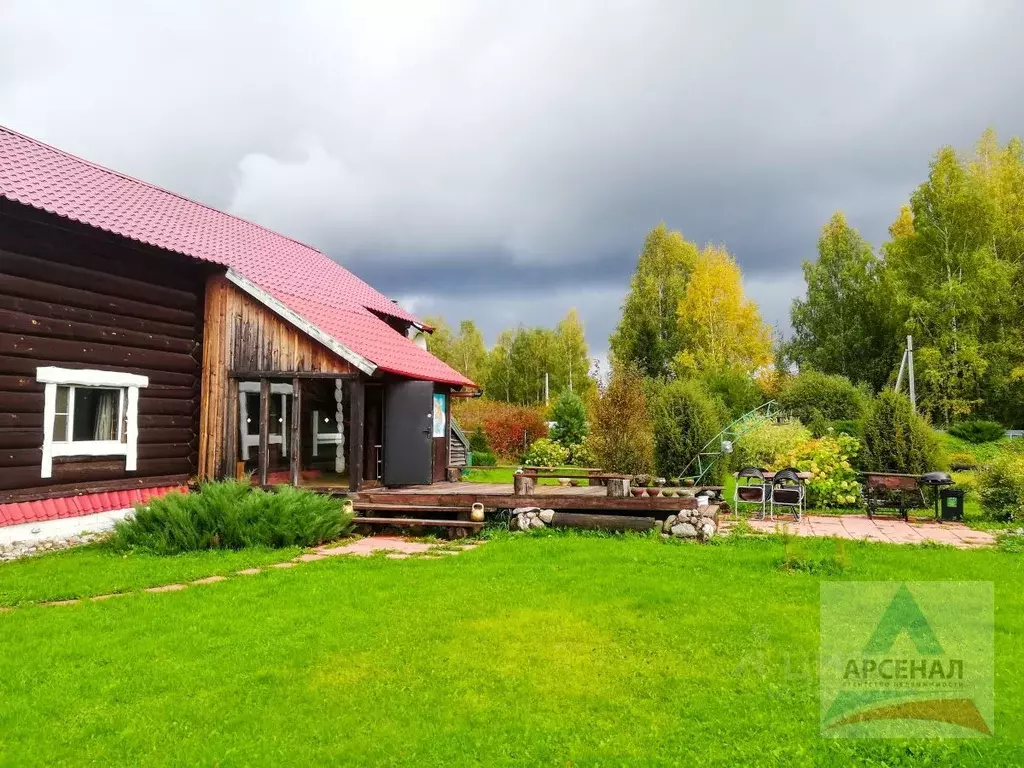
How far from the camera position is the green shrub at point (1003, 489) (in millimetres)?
12789

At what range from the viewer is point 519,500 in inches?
476

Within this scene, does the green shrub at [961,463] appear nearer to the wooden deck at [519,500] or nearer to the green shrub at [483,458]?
the wooden deck at [519,500]

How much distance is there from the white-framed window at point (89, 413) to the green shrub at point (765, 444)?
43.1ft

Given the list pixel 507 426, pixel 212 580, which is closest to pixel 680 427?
pixel 212 580

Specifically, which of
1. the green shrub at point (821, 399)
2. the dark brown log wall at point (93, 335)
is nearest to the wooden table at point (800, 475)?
the dark brown log wall at point (93, 335)

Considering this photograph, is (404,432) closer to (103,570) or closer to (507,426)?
(103,570)

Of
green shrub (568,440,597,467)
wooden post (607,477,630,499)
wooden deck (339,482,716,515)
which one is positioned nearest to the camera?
wooden deck (339,482,716,515)

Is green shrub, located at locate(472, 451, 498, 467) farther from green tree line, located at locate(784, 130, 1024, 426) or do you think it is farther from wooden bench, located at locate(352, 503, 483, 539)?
green tree line, located at locate(784, 130, 1024, 426)

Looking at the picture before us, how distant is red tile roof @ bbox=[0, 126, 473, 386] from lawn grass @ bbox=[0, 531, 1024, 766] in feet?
20.1

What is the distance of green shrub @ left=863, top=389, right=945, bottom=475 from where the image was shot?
14.7 m

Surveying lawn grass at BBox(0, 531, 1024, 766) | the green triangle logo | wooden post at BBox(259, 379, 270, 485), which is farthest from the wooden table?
wooden post at BBox(259, 379, 270, 485)

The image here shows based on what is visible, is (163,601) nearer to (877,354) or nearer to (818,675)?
(818,675)

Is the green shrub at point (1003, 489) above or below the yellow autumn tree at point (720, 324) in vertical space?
below

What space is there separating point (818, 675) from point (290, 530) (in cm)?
775
